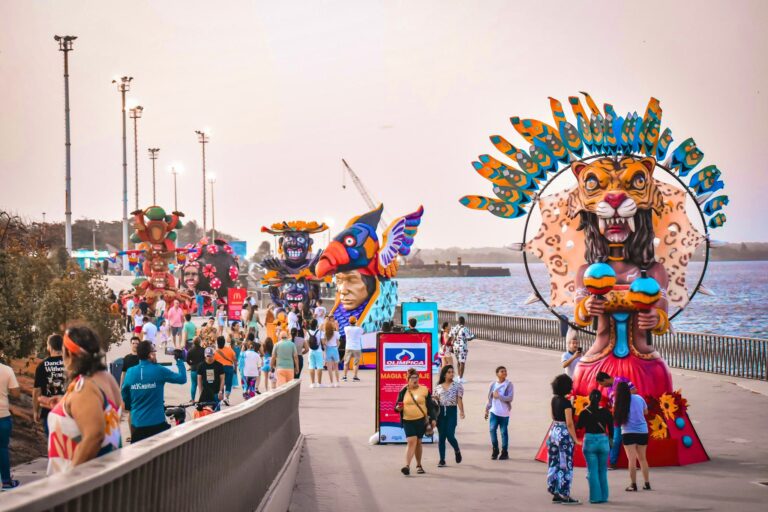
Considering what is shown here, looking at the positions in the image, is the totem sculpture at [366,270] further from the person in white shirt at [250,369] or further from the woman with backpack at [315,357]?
the person in white shirt at [250,369]

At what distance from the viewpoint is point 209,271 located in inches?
2216

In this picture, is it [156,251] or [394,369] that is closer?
[394,369]

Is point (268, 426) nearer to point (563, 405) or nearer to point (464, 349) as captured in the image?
point (563, 405)

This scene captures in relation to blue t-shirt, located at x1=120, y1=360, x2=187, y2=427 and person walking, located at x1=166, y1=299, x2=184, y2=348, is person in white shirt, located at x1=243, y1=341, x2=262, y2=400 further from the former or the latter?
person walking, located at x1=166, y1=299, x2=184, y2=348

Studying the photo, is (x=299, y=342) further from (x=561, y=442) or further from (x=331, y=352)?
(x=561, y=442)

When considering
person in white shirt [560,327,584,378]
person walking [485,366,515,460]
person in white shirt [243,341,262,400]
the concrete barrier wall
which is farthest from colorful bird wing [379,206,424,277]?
the concrete barrier wall

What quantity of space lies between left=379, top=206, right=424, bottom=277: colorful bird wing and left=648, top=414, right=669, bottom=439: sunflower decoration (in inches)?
688

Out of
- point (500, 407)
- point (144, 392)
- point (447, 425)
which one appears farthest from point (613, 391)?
point (144, 392)

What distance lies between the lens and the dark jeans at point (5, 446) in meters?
12.0

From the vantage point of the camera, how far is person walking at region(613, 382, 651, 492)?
13.7 m

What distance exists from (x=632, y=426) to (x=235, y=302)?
28.1 meters

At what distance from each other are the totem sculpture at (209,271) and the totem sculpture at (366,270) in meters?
23.8

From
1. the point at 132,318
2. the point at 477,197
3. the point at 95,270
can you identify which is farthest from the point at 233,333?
the point at 132,318

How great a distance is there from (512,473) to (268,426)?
4.73 metres
